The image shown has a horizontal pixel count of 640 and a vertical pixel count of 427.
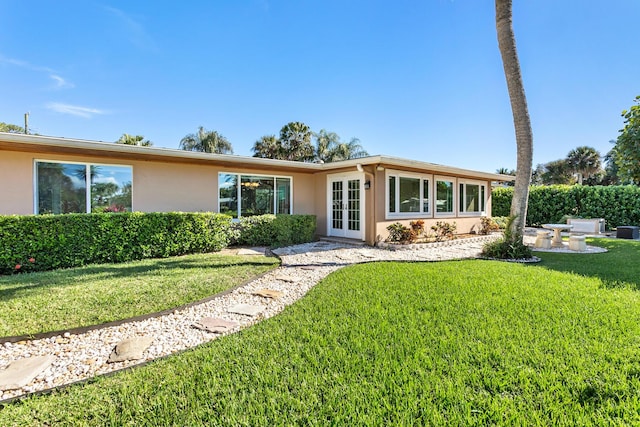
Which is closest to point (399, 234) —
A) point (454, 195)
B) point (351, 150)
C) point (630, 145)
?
point (454, 195)

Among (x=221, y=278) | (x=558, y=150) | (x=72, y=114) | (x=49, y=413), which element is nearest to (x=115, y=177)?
(x=221, y=278)

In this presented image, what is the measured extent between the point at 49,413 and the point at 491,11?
44.5 feet

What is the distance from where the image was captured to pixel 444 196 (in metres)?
13.0

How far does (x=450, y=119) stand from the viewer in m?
16.2

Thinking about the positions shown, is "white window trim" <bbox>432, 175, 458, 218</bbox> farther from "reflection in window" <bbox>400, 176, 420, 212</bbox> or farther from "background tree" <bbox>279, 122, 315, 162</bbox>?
"background tree" <bbox>279, 122, 315, 162</bbox>

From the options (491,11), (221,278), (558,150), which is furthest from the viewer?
(558,150)

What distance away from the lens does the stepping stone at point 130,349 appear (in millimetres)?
3004

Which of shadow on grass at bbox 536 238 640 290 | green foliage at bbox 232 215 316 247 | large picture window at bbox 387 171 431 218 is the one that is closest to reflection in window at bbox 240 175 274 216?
green foliage at bbox 232 215 316 247

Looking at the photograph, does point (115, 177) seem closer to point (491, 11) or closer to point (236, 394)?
point (236, 394)

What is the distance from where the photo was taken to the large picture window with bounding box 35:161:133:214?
7590 mm

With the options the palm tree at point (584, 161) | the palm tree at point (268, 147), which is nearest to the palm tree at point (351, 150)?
the palm tree at point (268, 147)

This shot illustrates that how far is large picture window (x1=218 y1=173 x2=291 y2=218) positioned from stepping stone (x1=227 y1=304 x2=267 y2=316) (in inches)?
250

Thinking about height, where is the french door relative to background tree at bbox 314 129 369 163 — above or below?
below

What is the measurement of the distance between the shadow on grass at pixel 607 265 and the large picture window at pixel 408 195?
4.17m
